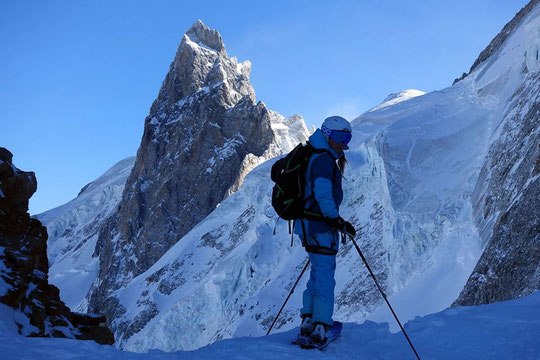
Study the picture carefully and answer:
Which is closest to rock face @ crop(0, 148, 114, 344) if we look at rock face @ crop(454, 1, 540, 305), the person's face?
the person's face

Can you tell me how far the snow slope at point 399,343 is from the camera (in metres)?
3.76

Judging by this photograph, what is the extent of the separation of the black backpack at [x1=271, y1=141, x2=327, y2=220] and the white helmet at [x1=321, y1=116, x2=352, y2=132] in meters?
0.32

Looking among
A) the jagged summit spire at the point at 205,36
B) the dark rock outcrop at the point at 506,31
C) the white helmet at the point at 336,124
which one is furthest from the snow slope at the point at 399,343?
the jagged summit spire at the point at 205,36

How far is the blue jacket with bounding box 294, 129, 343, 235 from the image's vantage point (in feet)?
16.2

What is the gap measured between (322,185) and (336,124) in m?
0.76

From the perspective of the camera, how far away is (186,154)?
3494 inches

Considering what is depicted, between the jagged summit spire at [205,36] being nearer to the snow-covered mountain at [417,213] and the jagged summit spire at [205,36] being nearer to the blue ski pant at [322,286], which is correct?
the snow-covered mountain at [417,213]

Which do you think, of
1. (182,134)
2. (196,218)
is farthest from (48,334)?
(182,134)

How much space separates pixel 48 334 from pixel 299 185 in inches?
224

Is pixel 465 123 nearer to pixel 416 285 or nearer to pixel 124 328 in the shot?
pixel 416 285

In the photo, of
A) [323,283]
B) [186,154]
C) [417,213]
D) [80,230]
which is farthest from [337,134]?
[80,230]

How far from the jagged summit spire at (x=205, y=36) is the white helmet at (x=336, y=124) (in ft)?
333

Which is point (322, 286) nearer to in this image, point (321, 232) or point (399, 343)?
point (321, 232)

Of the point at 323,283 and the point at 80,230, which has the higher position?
the point at 80,230
